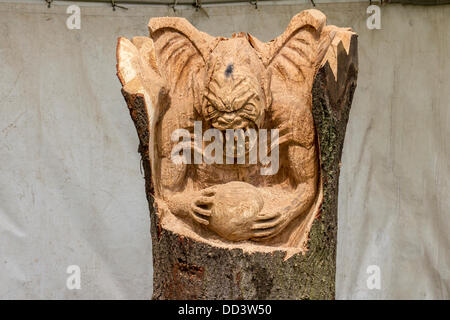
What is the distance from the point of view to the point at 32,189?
409cm

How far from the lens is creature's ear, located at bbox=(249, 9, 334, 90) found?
3174 mm

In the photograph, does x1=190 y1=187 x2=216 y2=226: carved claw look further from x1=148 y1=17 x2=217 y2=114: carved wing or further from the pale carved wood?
x1=148 y1=17 x2=217 y2=114: carved wing

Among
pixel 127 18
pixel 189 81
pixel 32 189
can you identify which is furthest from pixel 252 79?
pixel 32 189

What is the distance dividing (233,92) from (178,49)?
0.40 meters

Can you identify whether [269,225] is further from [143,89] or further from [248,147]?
[143,89]

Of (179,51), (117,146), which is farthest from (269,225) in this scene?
(117,146)

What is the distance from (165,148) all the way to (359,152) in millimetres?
1378

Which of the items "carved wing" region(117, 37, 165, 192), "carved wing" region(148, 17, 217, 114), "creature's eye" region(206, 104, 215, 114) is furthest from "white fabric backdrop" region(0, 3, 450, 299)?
"creature's eye" region(206, 104, 215, 114)

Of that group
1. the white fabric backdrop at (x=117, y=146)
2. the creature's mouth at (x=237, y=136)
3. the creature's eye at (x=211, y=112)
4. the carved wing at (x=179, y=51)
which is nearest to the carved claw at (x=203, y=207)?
the creature's mouth at (x=237, y=136)

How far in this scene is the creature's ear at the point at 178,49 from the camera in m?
3.26

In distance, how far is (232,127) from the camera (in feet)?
10.1

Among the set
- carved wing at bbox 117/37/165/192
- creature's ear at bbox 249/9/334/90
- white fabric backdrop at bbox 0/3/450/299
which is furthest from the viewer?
white fabric backdrop at bbox 0/3/450/299

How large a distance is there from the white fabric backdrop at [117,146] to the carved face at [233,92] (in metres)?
1.04
